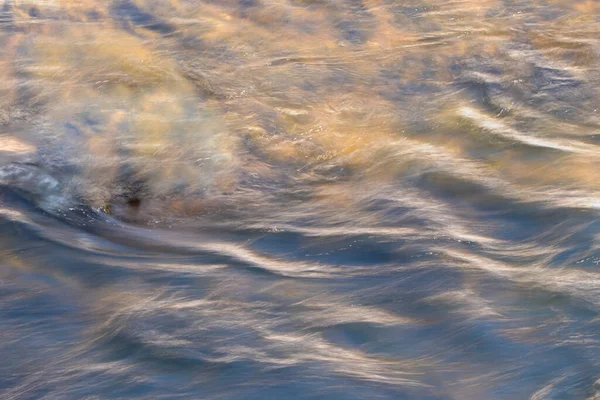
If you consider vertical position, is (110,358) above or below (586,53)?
below

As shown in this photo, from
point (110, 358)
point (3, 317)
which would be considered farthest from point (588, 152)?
point (3, 317)

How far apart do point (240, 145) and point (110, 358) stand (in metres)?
1.77

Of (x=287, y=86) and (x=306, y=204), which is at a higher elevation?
(x=287, y=86)

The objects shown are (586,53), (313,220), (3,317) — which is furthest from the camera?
(586,53)

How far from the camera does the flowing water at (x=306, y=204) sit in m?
3.03

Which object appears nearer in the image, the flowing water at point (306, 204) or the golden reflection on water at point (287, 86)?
the flowing water at point (306, 204)

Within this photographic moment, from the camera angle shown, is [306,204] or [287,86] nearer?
[306,204]

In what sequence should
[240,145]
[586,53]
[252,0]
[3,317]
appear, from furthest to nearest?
[252,0] → [586,53] → [240,145] → [3,317]

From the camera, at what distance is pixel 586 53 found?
5.24 meters

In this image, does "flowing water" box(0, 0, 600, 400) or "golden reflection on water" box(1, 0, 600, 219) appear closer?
"flowing water" box(0, 0, 600, 400)

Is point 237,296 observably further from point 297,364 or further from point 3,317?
point 3,317

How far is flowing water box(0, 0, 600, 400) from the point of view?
9.95 feet

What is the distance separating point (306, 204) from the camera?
405 cm

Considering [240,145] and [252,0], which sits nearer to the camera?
[240,145]
